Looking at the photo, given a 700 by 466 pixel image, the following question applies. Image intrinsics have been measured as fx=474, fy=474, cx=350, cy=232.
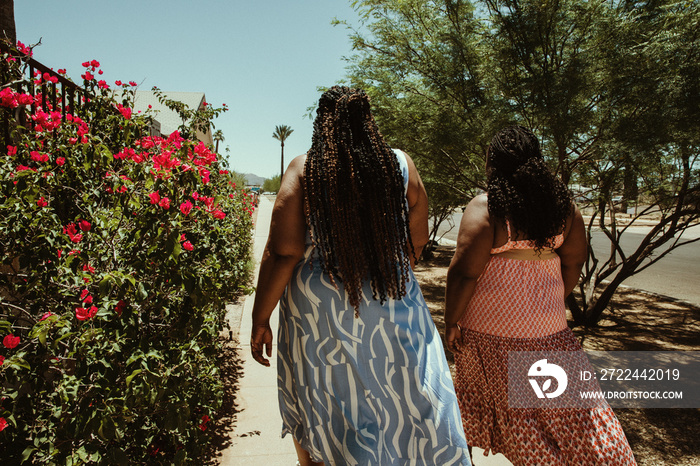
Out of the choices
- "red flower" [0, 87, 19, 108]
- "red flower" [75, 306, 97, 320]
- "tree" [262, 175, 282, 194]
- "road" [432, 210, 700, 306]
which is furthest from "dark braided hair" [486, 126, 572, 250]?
"tree" [262, 175, 282, 194]

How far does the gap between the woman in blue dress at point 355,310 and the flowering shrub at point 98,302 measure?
45cm

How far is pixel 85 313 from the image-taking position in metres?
1.59

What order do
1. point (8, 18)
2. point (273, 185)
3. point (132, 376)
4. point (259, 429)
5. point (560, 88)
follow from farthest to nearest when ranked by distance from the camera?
point (273, 185)
point (560, 88)
point (8, 18)
point (259, 429)
point (132, 376)

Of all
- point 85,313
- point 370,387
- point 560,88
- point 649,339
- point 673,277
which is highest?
point 560,88

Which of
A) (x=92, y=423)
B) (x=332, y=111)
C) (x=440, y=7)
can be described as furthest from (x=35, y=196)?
(x=440, y=7)

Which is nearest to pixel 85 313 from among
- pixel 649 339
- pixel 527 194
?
pixel 527 194

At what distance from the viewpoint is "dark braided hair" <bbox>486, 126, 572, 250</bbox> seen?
2209mm

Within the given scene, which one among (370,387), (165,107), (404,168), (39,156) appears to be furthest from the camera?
(165,107)

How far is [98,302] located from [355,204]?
981mm

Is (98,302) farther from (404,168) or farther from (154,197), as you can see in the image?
(404,168)

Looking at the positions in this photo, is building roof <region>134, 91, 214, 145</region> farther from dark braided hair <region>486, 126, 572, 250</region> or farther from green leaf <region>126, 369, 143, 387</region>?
green leaf <region>126, 369, 143, 387</region>

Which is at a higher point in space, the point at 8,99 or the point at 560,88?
the point at 560,88

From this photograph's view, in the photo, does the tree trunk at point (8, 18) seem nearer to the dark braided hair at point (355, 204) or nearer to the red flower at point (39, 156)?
the red flower at point (39, 156)

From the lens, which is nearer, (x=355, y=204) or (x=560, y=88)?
(x=355, y=204)
